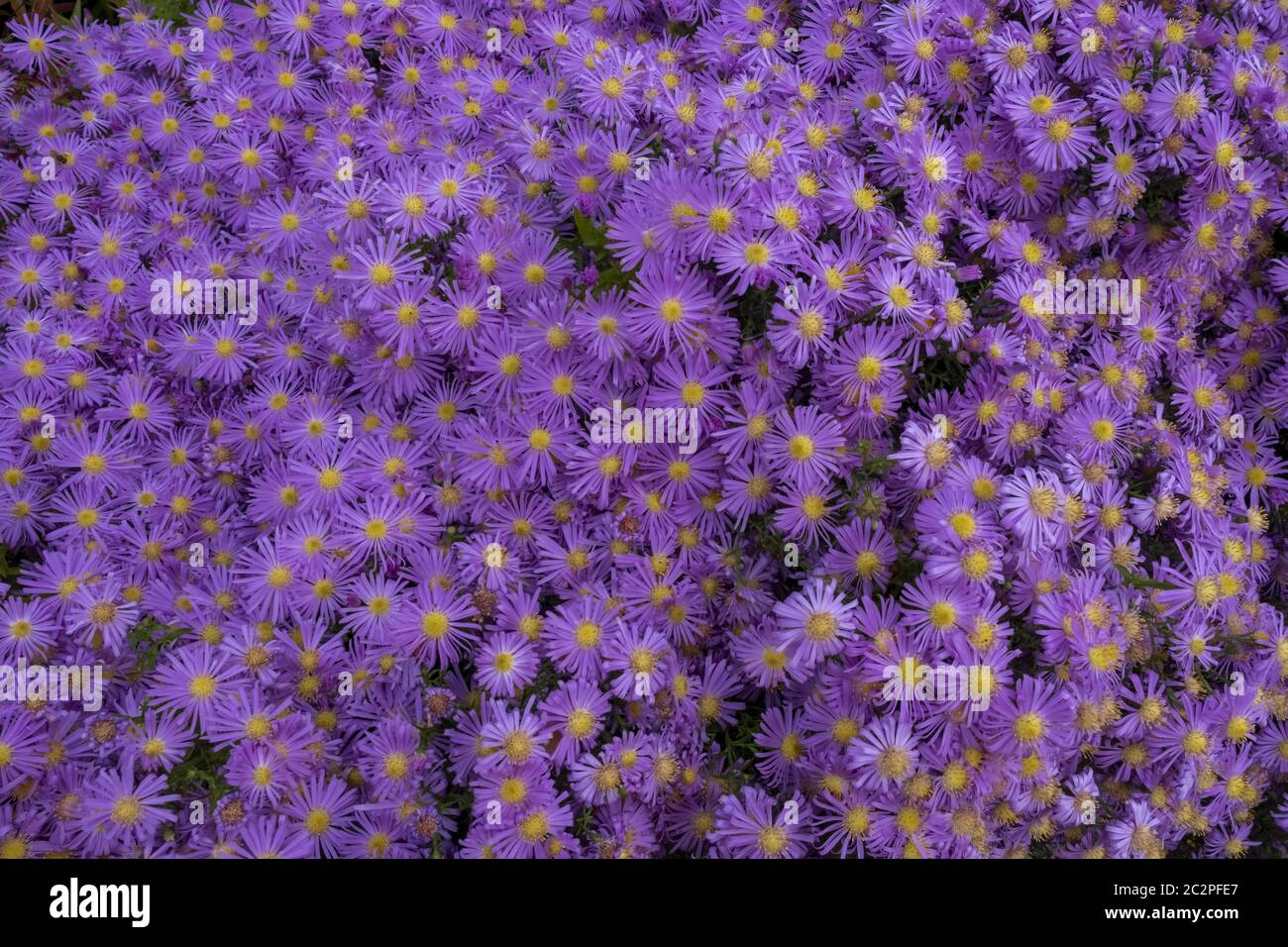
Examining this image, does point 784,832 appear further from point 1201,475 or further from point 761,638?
point 1201,475

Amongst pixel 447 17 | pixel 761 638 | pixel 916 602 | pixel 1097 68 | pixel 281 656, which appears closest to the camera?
pixel 916 602

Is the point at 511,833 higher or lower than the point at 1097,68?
lower

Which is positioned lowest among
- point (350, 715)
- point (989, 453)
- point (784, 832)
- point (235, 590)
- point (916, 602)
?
point (784, 832)

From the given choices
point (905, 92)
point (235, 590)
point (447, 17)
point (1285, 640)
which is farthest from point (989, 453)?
point (447, 17)

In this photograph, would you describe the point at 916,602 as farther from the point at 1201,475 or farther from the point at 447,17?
the point at 447,17

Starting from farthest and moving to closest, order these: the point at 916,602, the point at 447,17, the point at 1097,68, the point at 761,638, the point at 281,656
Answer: the point at 447,17
the point at 1097,68
the point at 281,656
the point at 761,638
the point at 916,602

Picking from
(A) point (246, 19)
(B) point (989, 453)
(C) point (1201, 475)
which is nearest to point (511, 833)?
(B) point (989, 453)

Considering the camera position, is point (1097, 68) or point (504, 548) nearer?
point (504, 548)
